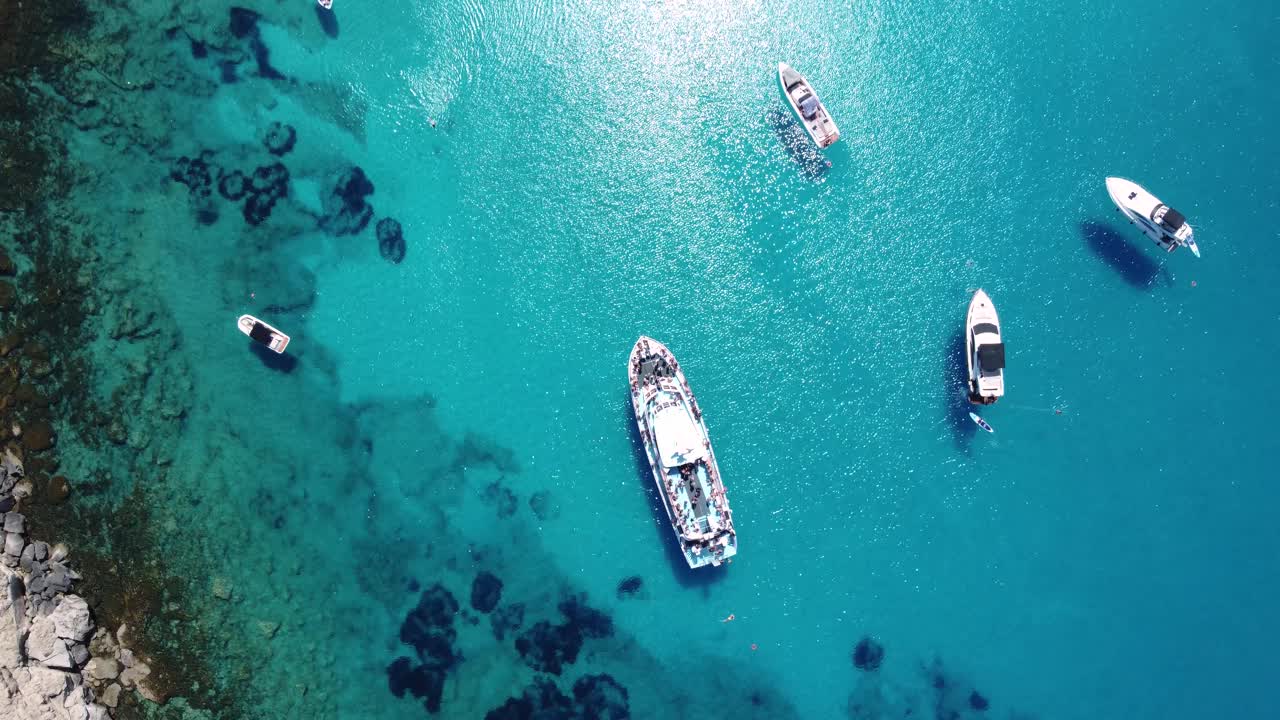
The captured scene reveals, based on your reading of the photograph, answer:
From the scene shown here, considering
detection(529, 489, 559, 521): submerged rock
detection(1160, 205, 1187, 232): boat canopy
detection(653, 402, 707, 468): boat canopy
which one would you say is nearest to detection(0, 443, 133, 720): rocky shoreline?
detection(529, 489, 559, 521): submerged rock

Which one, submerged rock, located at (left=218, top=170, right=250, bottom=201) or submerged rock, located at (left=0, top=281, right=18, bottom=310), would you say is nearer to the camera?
submerged rock, located at (left=0, top=281, right=18, bottom=310)

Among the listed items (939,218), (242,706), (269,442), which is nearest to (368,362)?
(269,442)

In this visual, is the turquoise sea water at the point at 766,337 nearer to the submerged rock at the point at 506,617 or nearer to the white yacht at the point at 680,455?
the submerged rock at the point at 506,617

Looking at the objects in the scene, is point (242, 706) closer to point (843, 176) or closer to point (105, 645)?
point (105, 645)

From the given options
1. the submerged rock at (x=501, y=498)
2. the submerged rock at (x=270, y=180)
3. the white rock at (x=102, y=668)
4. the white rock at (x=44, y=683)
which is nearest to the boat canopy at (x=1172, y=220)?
the submerged rock at (x=501, y=498)

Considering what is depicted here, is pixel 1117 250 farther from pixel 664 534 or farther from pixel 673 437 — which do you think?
pixel 664 534

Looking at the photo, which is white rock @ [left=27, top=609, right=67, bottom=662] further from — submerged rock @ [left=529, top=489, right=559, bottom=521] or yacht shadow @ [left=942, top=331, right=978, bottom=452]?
yacht shadow @ [left=942, top=331, right=978, bottom=452]

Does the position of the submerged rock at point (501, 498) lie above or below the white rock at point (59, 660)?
above
